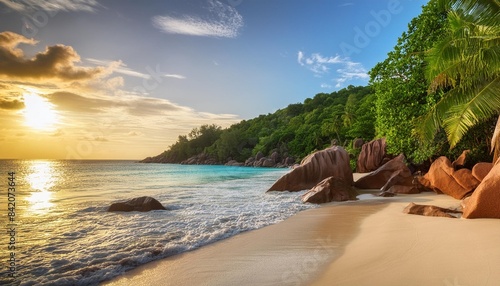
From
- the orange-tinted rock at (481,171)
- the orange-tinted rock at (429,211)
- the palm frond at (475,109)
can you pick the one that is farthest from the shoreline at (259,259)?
the orange-tinted rock at (481,171)

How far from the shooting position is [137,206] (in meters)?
10.1

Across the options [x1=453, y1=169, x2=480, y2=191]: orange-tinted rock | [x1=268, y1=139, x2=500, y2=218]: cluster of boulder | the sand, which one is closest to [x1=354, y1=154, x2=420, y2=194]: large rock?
[x1=268, y1=139, x2=500, y2=218]: cluster of boulder

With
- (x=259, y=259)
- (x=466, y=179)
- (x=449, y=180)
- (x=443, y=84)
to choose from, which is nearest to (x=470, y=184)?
(x=466, y=179)

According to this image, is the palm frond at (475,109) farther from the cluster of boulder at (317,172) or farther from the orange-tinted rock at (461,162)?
the cluster of boulder at (317,172)

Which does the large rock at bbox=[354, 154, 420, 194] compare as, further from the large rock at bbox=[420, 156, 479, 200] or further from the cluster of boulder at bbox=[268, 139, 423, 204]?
the large rock at bbox=[420, 156, 479, 200]

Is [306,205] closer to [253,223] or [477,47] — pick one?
[253,223]

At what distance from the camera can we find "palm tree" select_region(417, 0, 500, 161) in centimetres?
838

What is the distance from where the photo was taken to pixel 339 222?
25.0 ft

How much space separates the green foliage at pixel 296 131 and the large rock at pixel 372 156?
14836 millimetres

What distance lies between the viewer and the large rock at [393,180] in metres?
13.1

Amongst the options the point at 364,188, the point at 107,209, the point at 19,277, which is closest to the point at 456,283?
the point at 19,277

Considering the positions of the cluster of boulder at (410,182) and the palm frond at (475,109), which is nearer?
the cluster of boulder at (410,182)

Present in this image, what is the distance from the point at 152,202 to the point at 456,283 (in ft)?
30.2

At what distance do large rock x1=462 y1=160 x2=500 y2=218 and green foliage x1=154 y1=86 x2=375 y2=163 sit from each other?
118 feet
